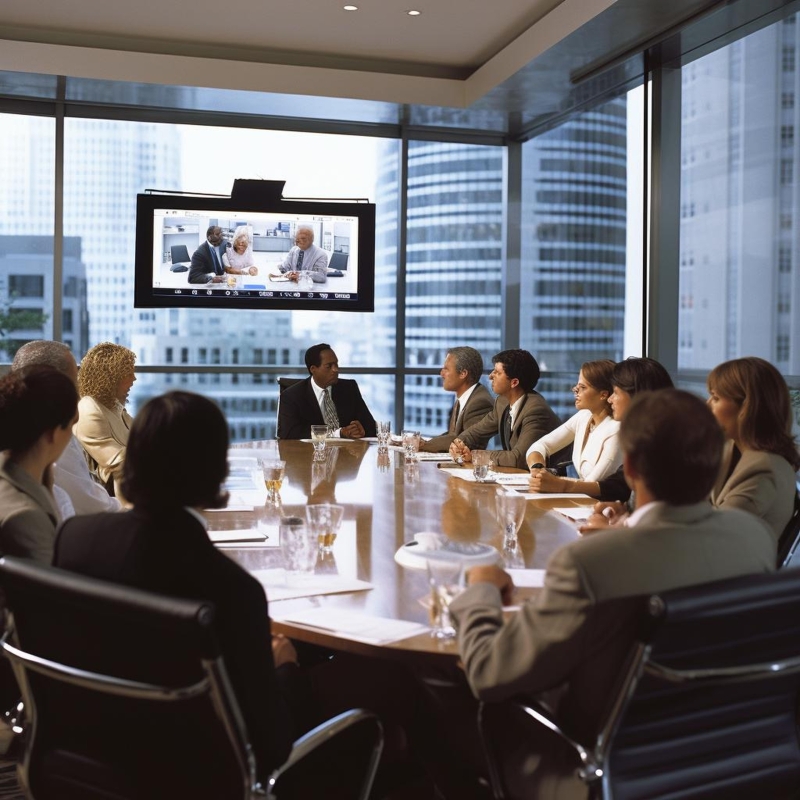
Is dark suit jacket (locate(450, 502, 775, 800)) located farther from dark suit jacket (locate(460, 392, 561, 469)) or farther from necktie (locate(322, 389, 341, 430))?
necktie (locate(322, 389, 341, 430))

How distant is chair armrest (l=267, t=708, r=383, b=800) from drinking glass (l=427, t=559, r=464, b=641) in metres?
0.22

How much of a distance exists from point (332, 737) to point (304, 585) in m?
0.47

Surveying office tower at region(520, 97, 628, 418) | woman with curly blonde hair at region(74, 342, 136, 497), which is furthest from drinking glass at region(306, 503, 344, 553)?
office tower at region(520, 97, 628, 418)

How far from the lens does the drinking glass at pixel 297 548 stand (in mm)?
2270

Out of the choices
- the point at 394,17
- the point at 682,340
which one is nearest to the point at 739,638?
the point at 682,340

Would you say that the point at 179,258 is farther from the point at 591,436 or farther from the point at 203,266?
the point at 591,436

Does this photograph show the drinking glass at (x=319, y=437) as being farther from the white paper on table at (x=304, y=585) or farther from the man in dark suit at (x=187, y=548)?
the man in dark suit at (x=187, y=548)

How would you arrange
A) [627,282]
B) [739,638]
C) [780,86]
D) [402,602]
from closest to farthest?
[739,638], [402,602], [780,86], [627,282]

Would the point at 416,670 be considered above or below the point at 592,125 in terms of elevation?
below

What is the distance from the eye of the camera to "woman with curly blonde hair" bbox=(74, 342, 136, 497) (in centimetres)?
405

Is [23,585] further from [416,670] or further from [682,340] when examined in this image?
[682,340]

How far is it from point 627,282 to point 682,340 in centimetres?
89

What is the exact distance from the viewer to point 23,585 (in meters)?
1.58

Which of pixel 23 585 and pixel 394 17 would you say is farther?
pixel 394 17
